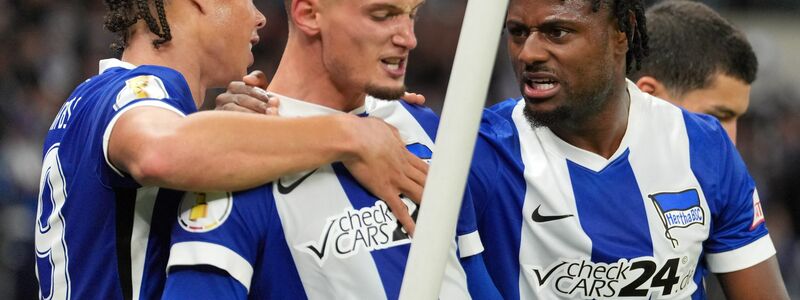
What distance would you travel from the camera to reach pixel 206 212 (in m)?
2.71

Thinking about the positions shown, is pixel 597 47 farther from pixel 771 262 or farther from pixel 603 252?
pixel 771 262

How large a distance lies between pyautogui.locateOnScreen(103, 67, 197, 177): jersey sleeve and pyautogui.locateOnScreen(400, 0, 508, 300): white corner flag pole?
75 cm

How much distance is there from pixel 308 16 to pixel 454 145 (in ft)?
2.59

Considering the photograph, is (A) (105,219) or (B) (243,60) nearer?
(A) (105,219)

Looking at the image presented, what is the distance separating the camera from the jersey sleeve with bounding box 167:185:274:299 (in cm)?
268

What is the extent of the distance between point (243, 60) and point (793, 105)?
9673 millimetres

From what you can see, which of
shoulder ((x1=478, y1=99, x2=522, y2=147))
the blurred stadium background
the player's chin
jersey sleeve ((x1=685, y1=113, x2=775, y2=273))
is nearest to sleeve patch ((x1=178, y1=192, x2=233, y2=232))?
the player's chin

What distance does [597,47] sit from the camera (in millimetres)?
3432

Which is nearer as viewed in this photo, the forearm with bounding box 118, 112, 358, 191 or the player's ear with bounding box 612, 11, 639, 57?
the forearm with bounding box 118, 112, 358, 191

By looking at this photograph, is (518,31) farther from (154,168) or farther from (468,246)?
(154,168)

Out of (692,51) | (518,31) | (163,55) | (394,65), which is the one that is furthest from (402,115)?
(692,51)

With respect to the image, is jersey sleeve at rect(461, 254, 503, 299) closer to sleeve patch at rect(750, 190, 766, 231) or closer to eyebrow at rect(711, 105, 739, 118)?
sleeve patch at rect(750, 190, 766, 231)

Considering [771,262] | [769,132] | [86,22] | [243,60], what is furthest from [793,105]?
[243,60]

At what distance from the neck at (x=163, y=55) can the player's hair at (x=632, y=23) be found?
3.76 feet
